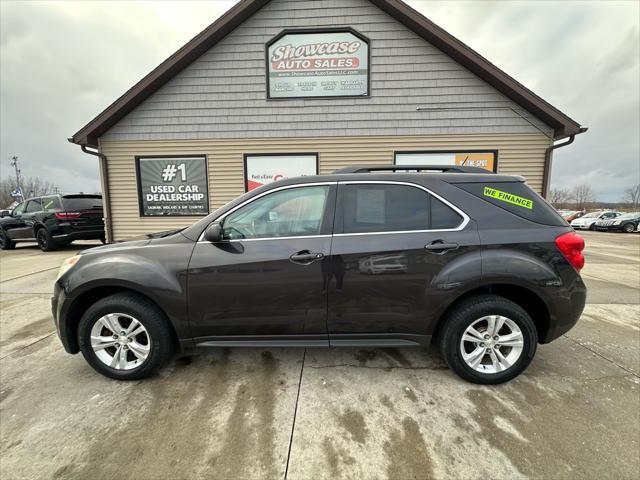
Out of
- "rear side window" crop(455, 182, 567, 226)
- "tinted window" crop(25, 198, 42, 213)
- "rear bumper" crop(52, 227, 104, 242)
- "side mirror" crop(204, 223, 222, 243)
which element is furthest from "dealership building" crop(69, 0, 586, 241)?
"side mirror" crop(204, 223, 222, 243)

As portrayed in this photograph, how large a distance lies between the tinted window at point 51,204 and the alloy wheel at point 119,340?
8508mm

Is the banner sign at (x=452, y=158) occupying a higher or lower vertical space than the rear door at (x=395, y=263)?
higher

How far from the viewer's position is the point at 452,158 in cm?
707

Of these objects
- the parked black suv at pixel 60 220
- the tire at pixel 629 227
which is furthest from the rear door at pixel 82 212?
the tire at pixel 629 227

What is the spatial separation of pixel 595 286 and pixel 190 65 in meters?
9.91

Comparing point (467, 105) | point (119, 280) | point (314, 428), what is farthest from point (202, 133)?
point (314, 428)

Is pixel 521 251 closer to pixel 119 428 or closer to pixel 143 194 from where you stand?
pixel 119 428

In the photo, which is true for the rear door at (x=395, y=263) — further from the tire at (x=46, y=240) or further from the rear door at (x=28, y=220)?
the rear door at (x=28, y=220)

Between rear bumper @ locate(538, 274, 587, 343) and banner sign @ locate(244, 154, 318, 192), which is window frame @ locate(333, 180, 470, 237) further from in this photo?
banner sign @ locate(244, 154, 318, 192)

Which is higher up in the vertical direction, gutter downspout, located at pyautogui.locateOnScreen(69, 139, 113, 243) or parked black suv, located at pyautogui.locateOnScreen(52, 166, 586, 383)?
gutter downspout, located at pyautogui.locateOnScreen(69, 139, 113, 243)

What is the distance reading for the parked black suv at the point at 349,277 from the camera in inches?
88.4

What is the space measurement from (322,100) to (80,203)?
7.82 meters

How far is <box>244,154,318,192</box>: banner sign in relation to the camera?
7215 millimetres

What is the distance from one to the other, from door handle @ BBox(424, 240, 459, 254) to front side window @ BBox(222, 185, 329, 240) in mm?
876
